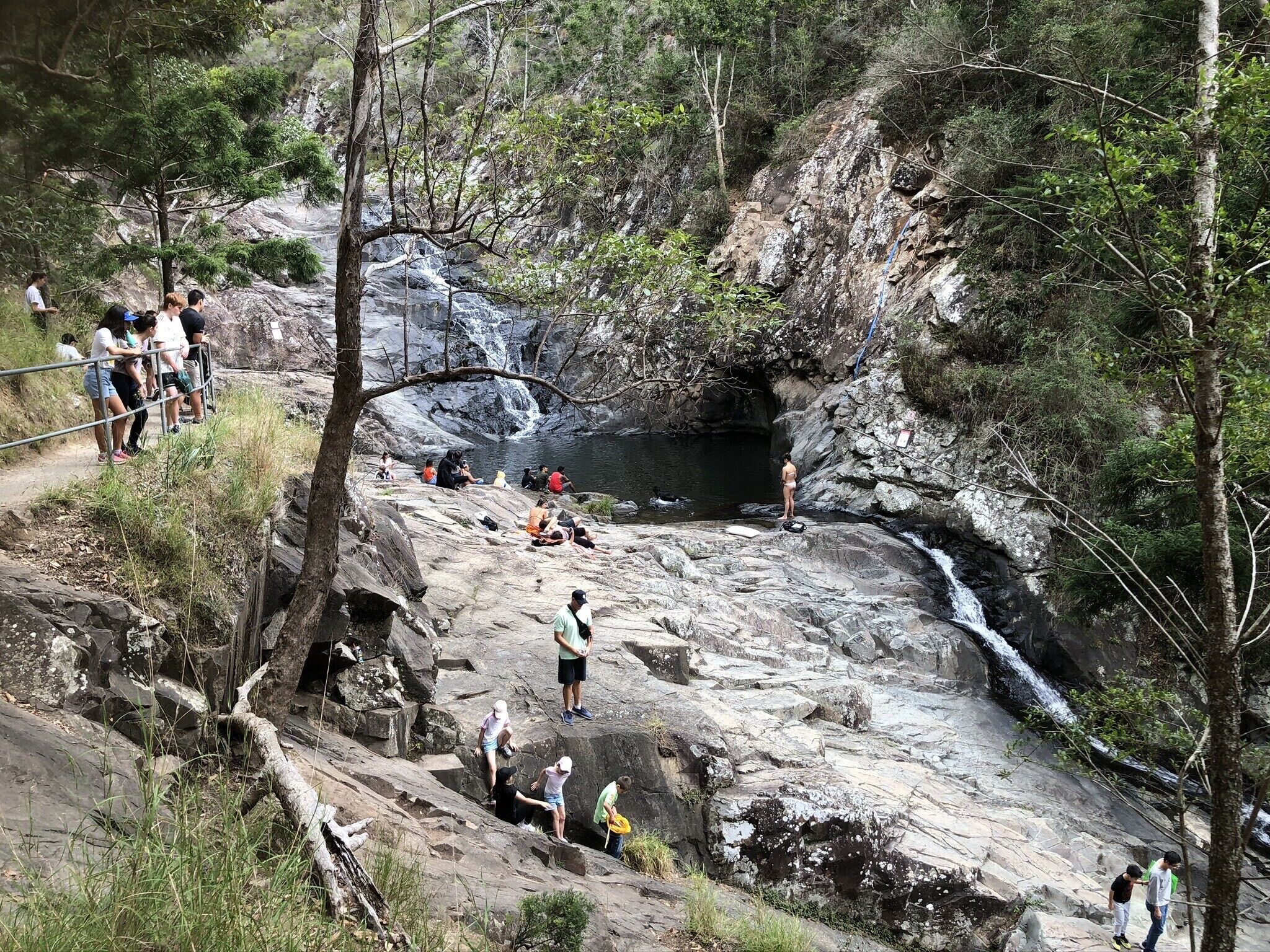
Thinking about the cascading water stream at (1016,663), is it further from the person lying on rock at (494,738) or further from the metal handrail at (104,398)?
the metal handrail at (104,398)

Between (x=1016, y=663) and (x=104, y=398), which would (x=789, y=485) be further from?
(x=104, y=398)

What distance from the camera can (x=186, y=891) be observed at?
2.76 metres

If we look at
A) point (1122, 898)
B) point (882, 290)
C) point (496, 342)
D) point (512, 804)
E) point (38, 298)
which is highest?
point (882, 290)

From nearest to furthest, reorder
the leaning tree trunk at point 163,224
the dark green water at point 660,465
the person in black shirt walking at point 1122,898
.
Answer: the person in black shirt walking at point 1122,898 < the leaning tree trunk at point 163,224 < the dark green water at point 660,465

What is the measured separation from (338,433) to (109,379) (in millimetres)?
3303

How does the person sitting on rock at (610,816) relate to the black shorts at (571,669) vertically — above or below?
below

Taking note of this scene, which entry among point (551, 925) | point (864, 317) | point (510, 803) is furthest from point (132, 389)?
point (864, 317)

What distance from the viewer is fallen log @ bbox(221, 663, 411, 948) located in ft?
12.2

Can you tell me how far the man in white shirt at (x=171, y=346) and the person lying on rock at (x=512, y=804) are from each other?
17.9 feet

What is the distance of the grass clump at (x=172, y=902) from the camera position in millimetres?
2521

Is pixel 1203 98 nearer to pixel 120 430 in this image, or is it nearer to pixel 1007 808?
pixel 1007 808

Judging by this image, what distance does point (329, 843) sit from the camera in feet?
13.4

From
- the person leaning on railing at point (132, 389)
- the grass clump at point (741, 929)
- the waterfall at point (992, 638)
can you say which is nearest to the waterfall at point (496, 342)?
the waterfall at point (992, 638)

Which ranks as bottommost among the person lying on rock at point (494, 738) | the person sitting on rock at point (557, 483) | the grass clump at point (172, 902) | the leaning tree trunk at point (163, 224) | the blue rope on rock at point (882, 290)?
the person lying on rock at point (494, 738)
